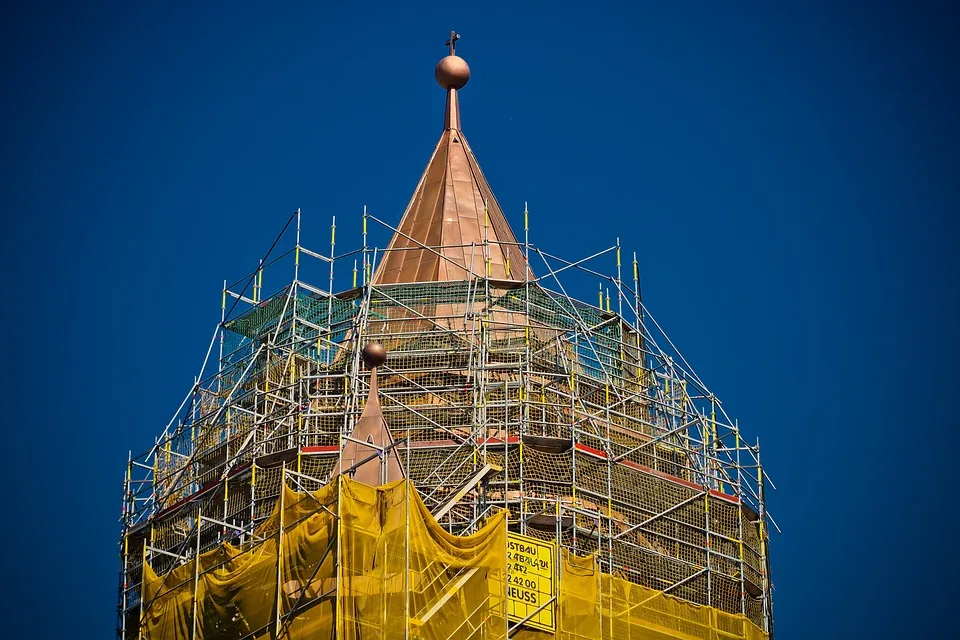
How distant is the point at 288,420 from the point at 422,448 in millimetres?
3723

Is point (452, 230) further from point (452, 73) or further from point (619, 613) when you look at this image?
point (619, 613)

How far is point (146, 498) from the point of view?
62.5m

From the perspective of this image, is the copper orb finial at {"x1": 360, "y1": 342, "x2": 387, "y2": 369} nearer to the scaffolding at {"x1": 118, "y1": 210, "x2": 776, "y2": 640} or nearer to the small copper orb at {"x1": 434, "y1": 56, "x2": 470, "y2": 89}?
the scaffolding at {"x1": 118, "y1": 210, "x2": 776, "y2": 640}

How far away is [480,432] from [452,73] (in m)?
19.1

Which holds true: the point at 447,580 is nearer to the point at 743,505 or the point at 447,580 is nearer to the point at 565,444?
the point at 565,444

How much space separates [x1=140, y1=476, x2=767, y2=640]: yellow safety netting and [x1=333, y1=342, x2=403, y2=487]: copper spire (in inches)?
72.4

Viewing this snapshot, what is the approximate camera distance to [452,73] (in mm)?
75312

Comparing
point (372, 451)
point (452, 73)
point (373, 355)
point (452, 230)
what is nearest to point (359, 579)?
point (372, 451)

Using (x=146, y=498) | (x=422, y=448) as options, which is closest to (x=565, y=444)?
(x=422, y=448)

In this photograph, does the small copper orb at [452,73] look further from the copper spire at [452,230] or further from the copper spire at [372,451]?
the copper spire at [372,451]

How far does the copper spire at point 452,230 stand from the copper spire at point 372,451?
9022 millimetres

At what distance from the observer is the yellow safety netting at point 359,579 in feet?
172

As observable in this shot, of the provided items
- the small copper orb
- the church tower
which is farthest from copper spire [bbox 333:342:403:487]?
the small copper orb

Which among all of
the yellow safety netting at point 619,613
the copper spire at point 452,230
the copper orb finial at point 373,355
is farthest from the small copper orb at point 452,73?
the yellow safety netting at point 619,613
